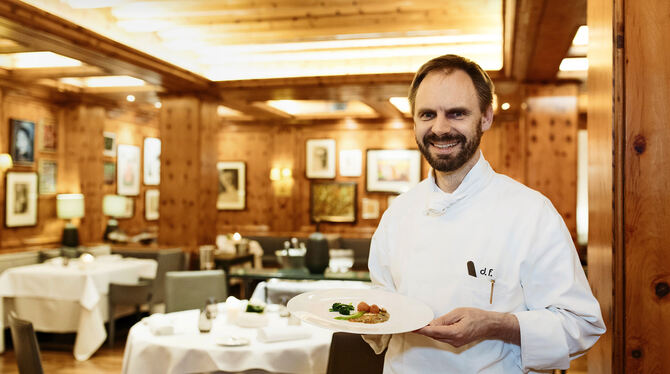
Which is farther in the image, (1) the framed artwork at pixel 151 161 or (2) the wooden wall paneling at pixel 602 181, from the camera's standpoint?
(1) the framed artwork at pixel 151 161

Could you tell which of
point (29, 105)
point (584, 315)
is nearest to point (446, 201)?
point (584, 315)

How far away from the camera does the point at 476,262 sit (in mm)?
1481

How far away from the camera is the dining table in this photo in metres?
2.93

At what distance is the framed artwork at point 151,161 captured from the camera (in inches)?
424

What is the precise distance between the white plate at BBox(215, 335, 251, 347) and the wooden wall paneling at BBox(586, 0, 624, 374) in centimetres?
173

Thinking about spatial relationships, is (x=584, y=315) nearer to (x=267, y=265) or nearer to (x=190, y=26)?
(x=190, y=26)

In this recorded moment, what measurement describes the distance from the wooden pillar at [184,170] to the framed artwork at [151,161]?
10.8ft

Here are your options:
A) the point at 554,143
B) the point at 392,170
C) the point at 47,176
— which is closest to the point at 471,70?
the point at 554,143

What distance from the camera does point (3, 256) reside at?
20.7ft

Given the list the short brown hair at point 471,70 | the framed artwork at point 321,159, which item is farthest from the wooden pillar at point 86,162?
the short brown hair at point 471,70

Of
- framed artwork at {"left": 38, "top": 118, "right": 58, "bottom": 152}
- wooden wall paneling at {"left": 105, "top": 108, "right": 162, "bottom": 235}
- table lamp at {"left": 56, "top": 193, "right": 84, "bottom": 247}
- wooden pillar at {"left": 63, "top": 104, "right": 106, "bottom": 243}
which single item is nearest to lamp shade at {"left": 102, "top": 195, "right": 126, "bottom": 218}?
wooden pillar at {"left": 63, "top": 104, "right": 106, "bottom": 243}

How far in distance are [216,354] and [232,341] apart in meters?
0.11

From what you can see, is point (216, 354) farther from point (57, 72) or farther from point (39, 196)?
point (39, 196)

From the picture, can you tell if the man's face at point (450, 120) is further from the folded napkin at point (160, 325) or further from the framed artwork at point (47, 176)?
the framed artwork at point (47, 176)
